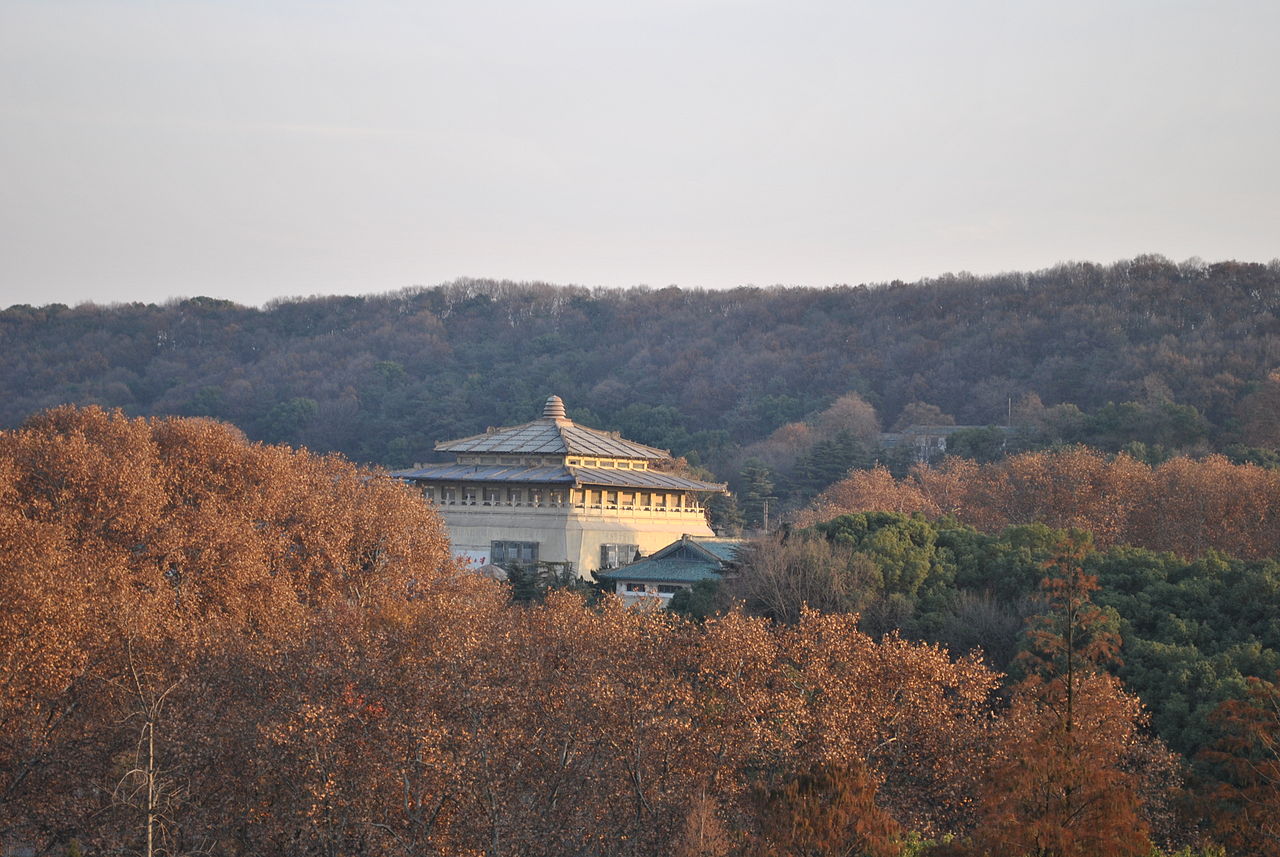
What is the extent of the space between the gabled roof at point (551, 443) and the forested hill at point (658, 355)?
25302mm

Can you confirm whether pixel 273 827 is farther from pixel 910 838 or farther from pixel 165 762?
pixel 910 838

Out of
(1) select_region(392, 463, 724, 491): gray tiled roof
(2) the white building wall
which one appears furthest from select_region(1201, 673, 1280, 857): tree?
(1) select_region(392, 463, 724, 491): gray tiled roof

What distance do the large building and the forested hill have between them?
27.0 meters

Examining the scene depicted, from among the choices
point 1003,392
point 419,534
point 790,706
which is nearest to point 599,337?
point 1003,392

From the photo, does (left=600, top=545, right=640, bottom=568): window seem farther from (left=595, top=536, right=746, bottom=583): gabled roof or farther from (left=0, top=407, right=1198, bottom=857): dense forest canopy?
(left=0, top=407, right=1198, bottom=857): dense forest canopy

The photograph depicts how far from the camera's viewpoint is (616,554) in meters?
51.1

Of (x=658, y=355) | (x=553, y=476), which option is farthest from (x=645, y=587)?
(x=658, y=355)

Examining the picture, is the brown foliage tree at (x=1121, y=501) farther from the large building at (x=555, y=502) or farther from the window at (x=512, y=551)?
the window at (x=512, y=551)

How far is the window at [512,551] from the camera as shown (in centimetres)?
5078

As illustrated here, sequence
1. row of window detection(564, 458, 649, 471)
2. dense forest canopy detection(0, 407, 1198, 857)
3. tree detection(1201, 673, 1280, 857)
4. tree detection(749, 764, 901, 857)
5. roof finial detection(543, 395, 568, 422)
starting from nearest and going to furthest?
tree detection(1201, 673, 1280, 857)
tree detection(749, 764, 901, 857)
dense forest canopy detection(0, 407, 1198, 857)
row of window detection(564, 458, 649, 471)
roof finial detection(543, 395, 568, 422)

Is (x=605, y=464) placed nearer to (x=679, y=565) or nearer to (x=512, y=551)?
(x=512, y=551)

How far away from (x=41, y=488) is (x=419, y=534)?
31.3 ft

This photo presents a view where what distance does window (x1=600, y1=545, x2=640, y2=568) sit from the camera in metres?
50.8

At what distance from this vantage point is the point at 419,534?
35.7 m
